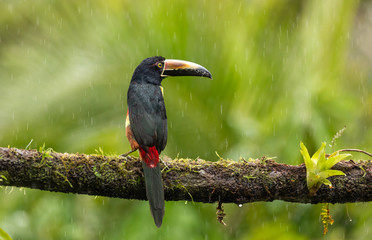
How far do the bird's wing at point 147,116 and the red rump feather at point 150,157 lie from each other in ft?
0.16

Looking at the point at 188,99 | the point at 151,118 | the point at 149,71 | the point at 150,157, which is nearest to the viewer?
the point at 150,157

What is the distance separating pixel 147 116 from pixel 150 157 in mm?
510

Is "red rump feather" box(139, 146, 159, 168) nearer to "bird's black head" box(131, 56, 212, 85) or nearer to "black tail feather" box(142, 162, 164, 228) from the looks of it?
"black tail feather" box(142, 162, 164, 228)

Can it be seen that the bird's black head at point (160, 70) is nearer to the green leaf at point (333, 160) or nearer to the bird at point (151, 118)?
the bird at point (151, 118)

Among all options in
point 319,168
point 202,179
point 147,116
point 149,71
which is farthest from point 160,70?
point 319,168

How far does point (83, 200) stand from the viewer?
5043mm

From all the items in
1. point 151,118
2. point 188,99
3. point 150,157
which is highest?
point 188,99

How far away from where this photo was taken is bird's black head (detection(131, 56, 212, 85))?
161 inches

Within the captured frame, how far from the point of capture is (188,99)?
15.6 ft

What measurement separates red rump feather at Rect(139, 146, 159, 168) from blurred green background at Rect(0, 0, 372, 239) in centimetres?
121

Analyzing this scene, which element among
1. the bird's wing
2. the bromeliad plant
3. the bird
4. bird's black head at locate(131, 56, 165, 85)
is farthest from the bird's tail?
bird's black head at locate(131, 56, 165, 85)

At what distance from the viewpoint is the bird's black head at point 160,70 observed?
4078mm

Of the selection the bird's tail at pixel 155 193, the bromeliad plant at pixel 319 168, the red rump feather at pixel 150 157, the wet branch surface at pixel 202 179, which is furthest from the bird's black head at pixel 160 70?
the bromeliad plant at pixel 319 168

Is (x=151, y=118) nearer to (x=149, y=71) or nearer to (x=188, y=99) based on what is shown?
(x=149, y=71)
